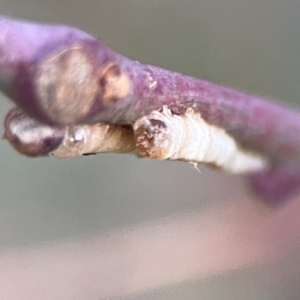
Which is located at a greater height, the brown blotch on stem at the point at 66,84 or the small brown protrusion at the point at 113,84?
the small brown protrusion at the point at 113,84

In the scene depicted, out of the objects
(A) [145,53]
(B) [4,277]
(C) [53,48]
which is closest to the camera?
(C) [53,48]

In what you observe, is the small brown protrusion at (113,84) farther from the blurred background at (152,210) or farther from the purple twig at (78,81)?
the blurred background at (152,210)

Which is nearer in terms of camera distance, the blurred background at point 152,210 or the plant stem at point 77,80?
the plant stem at point 77,80

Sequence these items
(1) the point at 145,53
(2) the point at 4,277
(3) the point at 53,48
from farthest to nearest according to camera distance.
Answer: (1) the point at 145,53, (2) the point at 4,277, (3) the point at 53,48

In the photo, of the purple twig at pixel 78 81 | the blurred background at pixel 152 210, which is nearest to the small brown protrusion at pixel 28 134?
the purple twig at pixel 78 81

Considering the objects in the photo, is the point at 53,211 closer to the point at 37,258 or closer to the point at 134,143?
the point at 37,258

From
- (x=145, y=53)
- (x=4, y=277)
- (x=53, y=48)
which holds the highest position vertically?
(x=145, y=53)

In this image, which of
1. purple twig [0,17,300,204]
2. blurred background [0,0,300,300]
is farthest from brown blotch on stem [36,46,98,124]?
blurred background [0,0,300,300]

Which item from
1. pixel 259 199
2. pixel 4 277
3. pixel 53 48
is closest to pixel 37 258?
pixel 4 277

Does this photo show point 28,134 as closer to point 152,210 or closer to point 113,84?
point 113,84

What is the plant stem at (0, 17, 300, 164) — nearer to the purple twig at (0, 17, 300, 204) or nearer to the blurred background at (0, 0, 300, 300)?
the purple twig at (0, 17, 300, 204)
